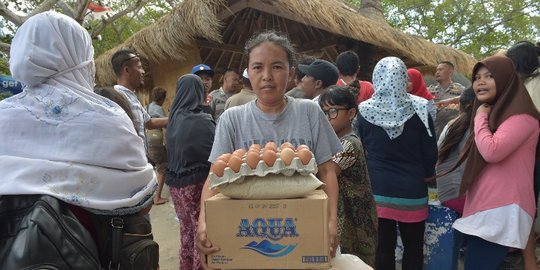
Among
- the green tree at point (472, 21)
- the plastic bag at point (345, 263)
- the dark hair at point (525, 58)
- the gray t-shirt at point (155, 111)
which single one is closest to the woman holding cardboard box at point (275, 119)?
the plastic bag at point (345, 263)

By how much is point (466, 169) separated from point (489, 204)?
26cm

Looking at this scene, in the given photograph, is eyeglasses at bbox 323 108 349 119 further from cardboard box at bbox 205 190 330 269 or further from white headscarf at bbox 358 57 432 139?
cardboard box at bbox 205 190 330 269

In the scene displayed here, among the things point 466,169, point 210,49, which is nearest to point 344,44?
point 210,49

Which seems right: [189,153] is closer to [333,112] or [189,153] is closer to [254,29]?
[333,112]

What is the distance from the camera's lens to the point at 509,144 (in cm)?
230

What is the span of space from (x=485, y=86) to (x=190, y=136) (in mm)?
2231

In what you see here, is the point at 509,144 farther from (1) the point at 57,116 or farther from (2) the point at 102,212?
(1) the point at 57,116

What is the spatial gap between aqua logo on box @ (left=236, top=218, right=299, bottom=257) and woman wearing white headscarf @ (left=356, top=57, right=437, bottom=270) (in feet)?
5.17

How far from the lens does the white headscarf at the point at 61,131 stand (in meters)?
1.39

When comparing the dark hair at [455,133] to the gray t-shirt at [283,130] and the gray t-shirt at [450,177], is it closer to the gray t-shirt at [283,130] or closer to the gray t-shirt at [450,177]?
the gray t-shirt at [450,177]

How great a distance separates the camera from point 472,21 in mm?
20016

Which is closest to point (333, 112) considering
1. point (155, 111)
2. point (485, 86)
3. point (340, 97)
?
point (340, 97)

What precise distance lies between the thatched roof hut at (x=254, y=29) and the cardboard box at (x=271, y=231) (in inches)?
200

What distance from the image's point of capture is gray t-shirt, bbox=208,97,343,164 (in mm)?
1920
